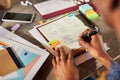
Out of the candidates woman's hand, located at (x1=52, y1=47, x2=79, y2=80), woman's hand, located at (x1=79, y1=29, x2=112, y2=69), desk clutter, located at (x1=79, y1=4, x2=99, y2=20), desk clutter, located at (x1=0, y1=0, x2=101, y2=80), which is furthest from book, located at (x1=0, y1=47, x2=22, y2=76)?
desk clutter, located at (x1=79, y1=4, x2=99, y2=20)

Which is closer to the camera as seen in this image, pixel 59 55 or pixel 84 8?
pixel 59 55

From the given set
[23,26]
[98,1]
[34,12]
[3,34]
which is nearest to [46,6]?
[34,12]

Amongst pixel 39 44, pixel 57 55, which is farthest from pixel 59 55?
pixel 39 44

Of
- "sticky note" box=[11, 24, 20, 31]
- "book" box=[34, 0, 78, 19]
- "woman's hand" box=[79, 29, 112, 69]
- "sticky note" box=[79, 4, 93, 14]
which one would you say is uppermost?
→ "sticky note" box=[11, 24, 20, 31]

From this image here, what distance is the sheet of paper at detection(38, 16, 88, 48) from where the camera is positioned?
111cm

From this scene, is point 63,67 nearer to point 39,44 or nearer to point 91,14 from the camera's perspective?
point 39,44

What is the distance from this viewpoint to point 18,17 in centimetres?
124

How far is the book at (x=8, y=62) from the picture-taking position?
0.97m

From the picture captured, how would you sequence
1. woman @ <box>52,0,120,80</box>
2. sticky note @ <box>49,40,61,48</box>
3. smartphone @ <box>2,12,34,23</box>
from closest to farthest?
woman @ <box>52,0,120,80</box>, sticky note @ <box>49,40,61,48</box>, smartphone @ <box>2,12,34,23</box>

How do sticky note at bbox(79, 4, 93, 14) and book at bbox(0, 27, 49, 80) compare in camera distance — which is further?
sticky note at bbox(79, 4, 93, 14)

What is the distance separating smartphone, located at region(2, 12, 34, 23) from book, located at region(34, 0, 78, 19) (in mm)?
70

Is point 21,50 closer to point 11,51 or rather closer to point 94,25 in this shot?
point 11,51

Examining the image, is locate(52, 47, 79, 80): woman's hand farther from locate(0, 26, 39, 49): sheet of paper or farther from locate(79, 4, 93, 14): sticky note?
locate(79, 4, 93, 14): sticky note

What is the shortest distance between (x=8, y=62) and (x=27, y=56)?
0.08 metres
